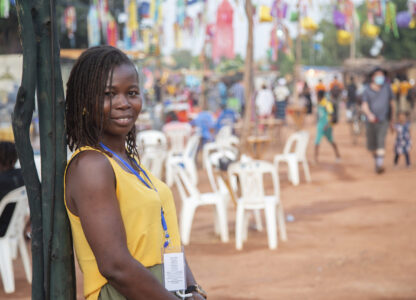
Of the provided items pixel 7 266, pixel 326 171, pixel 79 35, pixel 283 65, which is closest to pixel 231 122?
pixel 326 171

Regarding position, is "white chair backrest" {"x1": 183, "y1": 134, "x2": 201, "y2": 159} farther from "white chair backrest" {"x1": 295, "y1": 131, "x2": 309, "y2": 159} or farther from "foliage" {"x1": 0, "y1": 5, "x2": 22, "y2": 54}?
"foliage" {"x1": 0, "y1": 5, "x2": 22, "y2": 54}

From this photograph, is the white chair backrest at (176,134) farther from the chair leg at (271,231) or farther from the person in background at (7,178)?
the person in background at (7,178)

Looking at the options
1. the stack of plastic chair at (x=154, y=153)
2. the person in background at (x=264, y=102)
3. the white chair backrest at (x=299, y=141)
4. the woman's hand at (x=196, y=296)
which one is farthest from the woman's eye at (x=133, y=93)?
the person in background at (x=264, y=102)

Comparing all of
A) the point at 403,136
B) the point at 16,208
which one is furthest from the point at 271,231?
the point at 403,136

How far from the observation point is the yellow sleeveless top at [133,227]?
5.62ft

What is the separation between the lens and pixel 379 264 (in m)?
5.87

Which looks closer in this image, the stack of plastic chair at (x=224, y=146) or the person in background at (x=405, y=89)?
the stack of plastic chair at (x=224, y=146)

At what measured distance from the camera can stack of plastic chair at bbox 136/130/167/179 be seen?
911cm

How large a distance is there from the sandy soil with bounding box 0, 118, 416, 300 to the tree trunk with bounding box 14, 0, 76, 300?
3.26 meters

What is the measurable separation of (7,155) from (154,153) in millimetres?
4227

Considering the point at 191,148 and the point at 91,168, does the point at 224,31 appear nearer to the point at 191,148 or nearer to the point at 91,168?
the point at 191,148

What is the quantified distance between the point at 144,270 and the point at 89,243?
0.58ft

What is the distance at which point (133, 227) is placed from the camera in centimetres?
173

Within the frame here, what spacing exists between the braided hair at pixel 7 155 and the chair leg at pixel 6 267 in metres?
0.68
